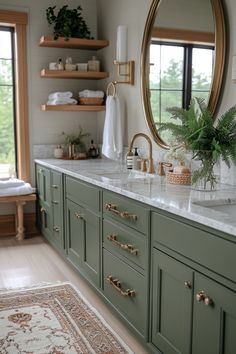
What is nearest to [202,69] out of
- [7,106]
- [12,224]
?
[7,106]

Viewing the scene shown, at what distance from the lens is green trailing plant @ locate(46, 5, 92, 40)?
13.2ft

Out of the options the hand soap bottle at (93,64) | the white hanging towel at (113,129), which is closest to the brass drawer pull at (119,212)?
the white hanging towel at (113,129)

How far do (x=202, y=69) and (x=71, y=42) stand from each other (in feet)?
6.10

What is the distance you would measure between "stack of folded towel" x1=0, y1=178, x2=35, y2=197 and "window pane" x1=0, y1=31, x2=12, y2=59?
134 cm

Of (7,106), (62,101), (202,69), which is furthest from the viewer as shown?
(7,106)

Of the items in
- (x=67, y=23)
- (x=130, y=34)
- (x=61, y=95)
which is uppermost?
(x=67, y=23)

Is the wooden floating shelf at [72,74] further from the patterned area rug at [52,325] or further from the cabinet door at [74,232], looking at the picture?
the patterned area rug at [52,325]

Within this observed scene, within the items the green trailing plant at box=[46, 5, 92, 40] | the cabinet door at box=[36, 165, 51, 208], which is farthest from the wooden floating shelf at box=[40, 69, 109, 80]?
the cabinet door at box=[36, 165, 51, 208]

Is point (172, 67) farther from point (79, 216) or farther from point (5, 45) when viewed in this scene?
point (5, 45)

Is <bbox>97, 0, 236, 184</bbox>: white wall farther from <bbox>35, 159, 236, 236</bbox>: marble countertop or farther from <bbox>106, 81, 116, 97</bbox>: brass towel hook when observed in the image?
<bbox>35, 159, 236, 236</bbox>: marble countertop

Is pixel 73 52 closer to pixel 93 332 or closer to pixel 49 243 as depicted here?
pixel 49 243

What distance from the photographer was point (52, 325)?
8.04ft

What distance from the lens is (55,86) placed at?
4.36 meters

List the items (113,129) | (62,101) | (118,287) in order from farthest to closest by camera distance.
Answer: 1. (62,101)
2. (113,129)
3. (118,287)
